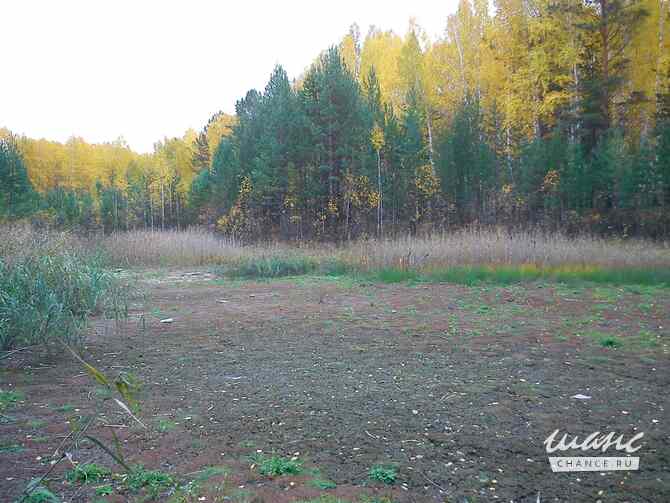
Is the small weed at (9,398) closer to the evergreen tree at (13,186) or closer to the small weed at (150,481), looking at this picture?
the small weed at (150,481)

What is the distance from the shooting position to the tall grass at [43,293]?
4.16 metres

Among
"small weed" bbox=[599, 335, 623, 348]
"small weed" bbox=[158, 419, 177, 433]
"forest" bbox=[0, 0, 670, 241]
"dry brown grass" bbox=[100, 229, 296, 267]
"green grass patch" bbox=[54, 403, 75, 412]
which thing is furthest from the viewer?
"forest" bbox=[0, 0, 670, 241]

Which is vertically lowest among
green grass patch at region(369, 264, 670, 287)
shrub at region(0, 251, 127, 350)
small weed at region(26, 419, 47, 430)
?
green grass patch at region(369, 264, 670, 287)

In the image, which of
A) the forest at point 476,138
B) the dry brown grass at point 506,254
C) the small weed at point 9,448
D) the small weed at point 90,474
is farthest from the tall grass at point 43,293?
the forest at point 476,138

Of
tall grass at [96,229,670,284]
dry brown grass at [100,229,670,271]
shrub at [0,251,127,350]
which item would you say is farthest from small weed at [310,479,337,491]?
dry brown grass at [100,229,670,271]

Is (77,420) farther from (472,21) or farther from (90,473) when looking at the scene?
(472,21)

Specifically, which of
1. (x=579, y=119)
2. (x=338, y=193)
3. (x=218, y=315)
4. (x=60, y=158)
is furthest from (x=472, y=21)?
(x=60, y=158)

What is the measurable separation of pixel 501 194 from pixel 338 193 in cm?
654

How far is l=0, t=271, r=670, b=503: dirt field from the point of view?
7.71 feet

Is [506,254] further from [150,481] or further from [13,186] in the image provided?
[13,186]

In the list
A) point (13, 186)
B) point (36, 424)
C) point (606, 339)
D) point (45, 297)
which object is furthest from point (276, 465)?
point (13, 186)

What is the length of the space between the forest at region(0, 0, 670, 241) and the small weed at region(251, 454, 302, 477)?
1521 centimetres

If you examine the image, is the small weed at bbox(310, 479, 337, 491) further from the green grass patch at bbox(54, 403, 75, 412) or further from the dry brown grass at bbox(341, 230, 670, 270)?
the dry brown grass at bbox(341, 230, 670, 270)

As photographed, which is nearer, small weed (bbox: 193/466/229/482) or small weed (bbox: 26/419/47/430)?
small weed (bbox: 193/466/229/482)
